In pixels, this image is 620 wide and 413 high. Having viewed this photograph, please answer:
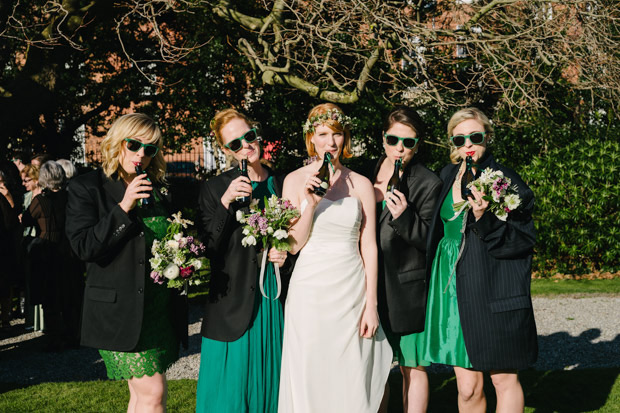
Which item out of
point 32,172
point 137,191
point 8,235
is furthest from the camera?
point 32,172

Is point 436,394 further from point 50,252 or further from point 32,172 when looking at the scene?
point 32,172

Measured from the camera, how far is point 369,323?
382 cm

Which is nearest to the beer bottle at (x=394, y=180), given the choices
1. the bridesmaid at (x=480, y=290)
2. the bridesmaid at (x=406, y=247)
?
the bridesmaid at (x=406, y=247)

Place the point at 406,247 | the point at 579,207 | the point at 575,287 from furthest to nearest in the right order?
the point at 579,207 < the point at 575,287 < the point at 406,247

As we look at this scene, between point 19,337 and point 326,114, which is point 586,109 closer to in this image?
point 326,114

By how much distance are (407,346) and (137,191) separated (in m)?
2.20

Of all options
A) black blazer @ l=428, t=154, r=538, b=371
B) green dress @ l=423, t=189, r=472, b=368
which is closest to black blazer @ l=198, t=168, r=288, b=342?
green dress @ l=423, t=189, r=472, b=368

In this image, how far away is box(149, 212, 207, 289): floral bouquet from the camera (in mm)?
3598

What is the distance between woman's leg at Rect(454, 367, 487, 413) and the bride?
587 millimetres

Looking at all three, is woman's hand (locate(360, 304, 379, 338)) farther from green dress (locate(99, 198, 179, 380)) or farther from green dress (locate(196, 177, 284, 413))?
green dress (locate(99, 198, 179, 380))

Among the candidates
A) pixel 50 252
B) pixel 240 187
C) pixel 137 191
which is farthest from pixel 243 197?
pixel 50 252

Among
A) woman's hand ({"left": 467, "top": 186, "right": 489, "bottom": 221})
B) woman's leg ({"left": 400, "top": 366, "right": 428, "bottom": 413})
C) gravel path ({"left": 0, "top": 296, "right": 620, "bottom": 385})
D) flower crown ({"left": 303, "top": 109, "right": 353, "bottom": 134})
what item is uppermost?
flower crown ({"left": 303, "top": 109, "right": 353, "bottom": 134})

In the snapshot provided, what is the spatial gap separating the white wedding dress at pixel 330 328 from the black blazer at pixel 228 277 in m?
0.29

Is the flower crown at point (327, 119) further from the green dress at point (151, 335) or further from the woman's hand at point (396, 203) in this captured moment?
the green dress at point (151, 335)
